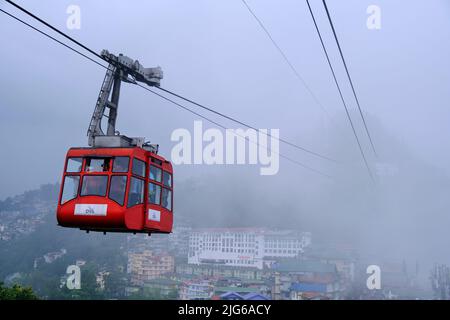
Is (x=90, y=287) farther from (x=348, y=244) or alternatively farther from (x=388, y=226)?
(x=388, y=226)

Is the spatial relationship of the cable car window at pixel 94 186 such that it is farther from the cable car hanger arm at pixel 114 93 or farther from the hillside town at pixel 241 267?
the hillside town at pixel 241 267

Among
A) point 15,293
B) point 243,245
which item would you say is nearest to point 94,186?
point 15,293

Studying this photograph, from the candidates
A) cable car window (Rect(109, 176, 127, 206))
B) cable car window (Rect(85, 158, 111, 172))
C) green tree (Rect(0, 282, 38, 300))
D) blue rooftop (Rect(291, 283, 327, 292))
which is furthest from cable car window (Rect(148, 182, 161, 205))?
blue rooftop (Rect(291, 283, 327, 292))

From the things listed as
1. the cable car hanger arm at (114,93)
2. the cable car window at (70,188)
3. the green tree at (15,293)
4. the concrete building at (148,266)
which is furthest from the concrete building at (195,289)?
the cable car window at (70,188)

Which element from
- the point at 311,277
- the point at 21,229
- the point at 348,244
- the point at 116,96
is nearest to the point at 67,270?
the point at 21,229

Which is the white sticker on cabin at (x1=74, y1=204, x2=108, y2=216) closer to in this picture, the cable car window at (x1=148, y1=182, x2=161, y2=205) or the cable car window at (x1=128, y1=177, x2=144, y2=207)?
the cable car window at (x1=128, y1=177, x2=144, y2=207)
